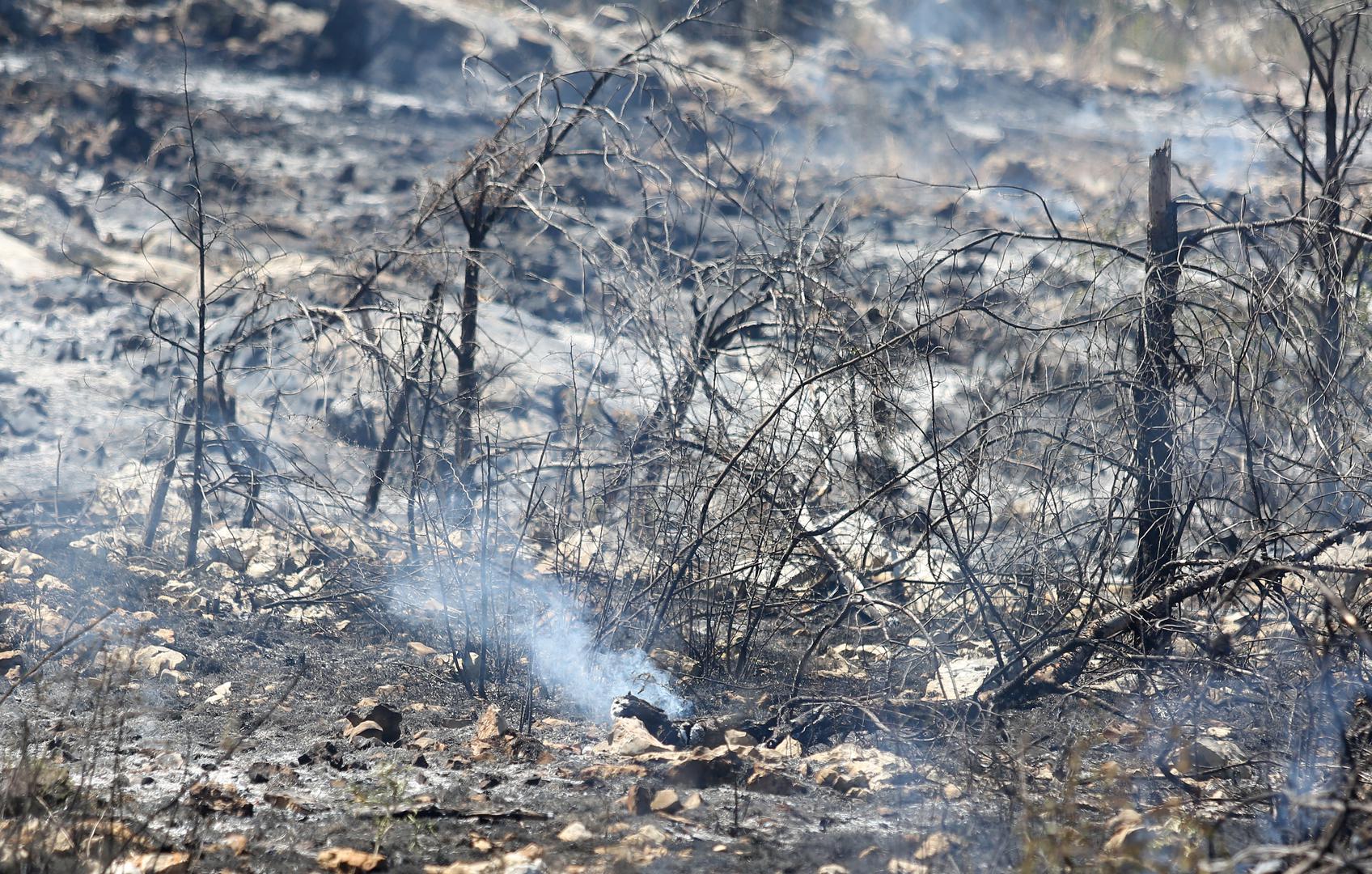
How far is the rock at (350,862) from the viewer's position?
2863mm

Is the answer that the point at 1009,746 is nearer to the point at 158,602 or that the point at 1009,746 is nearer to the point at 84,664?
the point at 84,664

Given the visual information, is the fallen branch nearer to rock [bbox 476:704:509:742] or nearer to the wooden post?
the wooden post

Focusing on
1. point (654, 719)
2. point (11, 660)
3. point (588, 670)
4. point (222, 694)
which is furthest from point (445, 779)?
point (11, 660)

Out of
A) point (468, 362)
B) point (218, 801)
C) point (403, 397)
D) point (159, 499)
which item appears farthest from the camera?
point (468, 362)

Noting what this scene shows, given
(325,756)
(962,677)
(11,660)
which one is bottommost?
(11,660)

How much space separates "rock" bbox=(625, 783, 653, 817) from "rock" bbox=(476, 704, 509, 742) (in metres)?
0.71

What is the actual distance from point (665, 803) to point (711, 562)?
52.6 inches

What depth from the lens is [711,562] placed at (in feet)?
14.7

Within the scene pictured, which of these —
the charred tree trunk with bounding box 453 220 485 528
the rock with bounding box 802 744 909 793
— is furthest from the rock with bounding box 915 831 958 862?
the charred tree trunk with bounding box 453 220 485 528

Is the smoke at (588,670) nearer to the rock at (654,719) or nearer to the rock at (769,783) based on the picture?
the rock at (654,719)

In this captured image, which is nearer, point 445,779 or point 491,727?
point 445,779

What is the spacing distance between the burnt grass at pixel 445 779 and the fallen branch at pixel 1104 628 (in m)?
0.09

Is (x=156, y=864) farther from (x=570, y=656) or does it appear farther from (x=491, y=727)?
(x=570, y=656)

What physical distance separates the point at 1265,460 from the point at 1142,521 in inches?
21.7
